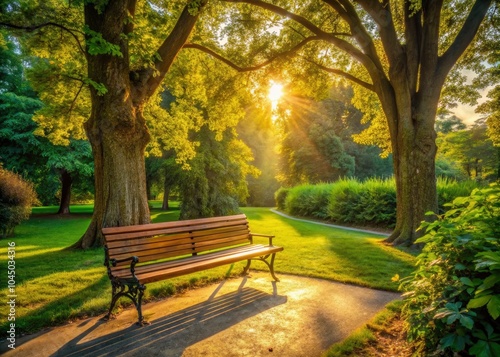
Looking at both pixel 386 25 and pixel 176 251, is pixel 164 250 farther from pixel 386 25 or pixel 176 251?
pixel 386 25

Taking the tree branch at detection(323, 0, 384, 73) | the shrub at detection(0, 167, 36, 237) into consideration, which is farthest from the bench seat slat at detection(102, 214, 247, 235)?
the shrub at detection(0, 167, 36, 237)

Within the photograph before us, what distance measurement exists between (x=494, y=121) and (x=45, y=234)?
2582 centimetres

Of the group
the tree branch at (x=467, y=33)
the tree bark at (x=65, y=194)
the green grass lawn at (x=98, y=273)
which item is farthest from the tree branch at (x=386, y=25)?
the tree bark at (x=65, y=194)

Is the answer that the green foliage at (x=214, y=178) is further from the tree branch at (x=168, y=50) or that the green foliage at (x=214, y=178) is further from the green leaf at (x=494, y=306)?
the green leaf at (x=494, y=306)

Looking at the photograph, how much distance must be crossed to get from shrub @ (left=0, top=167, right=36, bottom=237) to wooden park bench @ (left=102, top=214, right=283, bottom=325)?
9.83 m

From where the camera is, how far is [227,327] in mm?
3543

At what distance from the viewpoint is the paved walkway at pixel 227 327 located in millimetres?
3066

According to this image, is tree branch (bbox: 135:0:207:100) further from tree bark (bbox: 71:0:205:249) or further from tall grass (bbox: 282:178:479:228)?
tall grass (bbox: 282:178:479:228)

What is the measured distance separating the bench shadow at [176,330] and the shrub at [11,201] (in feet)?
35.1

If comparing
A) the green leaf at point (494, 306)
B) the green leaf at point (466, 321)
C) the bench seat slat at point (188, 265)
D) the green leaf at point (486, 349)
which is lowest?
the bench seat slat at point (188, 265)

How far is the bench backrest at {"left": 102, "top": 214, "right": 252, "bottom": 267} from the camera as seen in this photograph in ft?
13.4

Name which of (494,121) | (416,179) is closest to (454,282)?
(416,179)

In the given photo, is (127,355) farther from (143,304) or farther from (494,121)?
(494,121)

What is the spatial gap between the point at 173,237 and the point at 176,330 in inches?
65.4
